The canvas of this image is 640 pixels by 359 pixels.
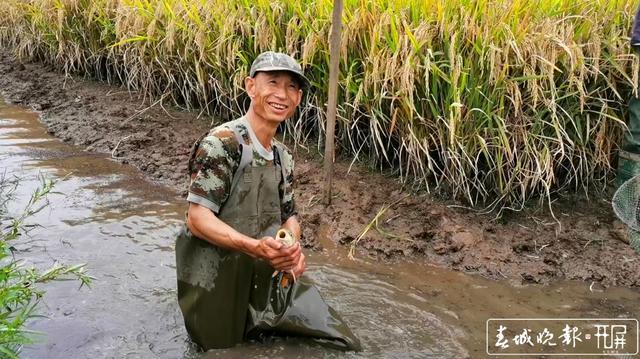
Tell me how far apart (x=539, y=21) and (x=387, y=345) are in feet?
8.07

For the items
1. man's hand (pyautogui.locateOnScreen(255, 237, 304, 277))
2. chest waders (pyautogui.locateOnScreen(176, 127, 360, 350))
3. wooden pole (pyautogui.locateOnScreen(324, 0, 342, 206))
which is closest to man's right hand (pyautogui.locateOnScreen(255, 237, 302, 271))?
man's hand (pyautogui.locateOnScreen(255, 237, 304, 277))

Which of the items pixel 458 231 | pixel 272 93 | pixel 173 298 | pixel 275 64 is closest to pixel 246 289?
pixel 173 298

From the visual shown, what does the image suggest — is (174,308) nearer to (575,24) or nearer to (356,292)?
(356,292)

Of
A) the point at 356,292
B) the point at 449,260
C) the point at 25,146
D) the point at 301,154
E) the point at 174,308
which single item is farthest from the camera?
the point at 25,146

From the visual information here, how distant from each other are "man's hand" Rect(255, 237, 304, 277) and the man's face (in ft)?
1.72

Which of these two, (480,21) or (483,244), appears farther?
(480,21)

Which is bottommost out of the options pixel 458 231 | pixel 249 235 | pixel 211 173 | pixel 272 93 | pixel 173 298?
pixel 173 298

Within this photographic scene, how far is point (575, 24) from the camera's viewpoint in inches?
156

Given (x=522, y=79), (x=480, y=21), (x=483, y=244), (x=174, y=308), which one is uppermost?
(x=480, y=21)

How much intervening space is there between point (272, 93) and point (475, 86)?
5.91ft

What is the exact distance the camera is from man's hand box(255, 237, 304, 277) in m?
2.20

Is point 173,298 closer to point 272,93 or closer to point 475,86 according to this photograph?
point 272,93

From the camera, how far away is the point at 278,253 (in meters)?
2.23

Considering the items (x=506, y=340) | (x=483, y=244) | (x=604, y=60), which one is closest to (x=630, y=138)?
(x=604, y=60)
